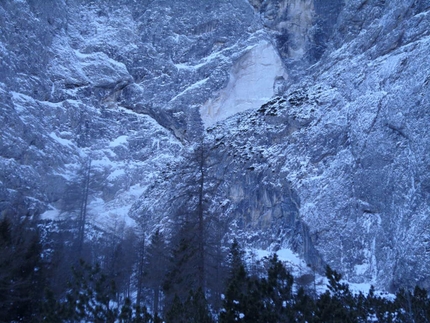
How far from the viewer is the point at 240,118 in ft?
124

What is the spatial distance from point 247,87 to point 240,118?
682cm

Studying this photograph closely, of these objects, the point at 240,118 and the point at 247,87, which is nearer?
the point at 240,118

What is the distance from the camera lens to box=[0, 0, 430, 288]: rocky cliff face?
901 inches

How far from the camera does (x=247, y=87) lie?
143ft

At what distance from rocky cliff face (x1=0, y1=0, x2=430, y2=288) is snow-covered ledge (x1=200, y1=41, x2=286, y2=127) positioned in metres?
0.14

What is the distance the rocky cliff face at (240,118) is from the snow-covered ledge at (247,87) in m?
0.14

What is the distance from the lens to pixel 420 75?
23.7 metres

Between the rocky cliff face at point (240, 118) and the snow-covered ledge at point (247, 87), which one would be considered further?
the snow-covered ledge at point (247, 87)

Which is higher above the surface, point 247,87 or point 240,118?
point 247,87

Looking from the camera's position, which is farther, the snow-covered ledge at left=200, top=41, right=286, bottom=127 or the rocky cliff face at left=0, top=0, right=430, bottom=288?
the snow-covered ledge at left=200, top=41, right=286, bottom=127

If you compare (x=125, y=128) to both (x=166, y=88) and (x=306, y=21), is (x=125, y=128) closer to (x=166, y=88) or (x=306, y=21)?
(x=166, y=88)

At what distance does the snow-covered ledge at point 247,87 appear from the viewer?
4288 centimetres

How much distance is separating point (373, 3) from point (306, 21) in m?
11.1

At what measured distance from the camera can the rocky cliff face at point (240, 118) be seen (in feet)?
75.1
